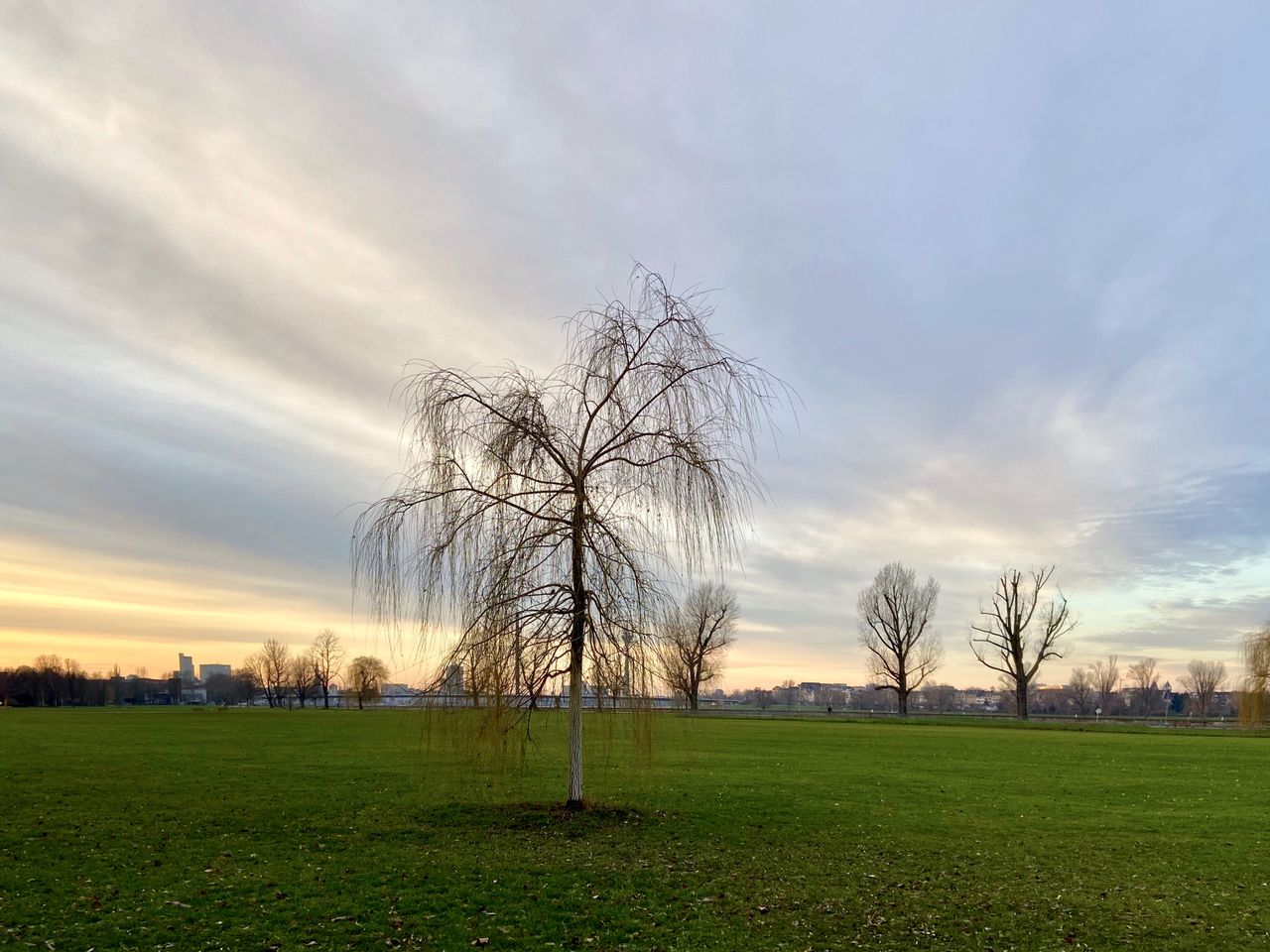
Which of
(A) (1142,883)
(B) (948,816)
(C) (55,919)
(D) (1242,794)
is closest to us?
(C) (55,919)

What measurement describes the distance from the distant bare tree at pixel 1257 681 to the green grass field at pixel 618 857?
33.4 meters

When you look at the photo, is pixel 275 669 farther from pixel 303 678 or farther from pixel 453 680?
pixel 453 680

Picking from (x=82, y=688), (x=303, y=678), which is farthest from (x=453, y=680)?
(x=82, y=688)

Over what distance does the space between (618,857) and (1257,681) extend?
5391 centimetres

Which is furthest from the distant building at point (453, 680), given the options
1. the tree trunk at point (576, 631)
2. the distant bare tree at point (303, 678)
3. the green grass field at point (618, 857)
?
the distant bare tree at point (303, 678)

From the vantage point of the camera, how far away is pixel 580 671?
42.3 feet

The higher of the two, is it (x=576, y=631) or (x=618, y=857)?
(x=576, y=631)

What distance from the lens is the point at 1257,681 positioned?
48.8 meters

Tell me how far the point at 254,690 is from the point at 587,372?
563 ft

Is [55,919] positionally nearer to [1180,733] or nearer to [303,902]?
[303,902]

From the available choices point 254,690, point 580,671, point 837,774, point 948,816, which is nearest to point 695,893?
point 580,671

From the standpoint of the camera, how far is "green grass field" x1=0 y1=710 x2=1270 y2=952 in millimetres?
8633

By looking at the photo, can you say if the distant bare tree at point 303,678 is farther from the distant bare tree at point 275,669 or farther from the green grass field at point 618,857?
the green grass field at point 618,857

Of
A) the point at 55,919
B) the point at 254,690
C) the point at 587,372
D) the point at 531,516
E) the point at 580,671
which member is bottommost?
the point at 254,690
